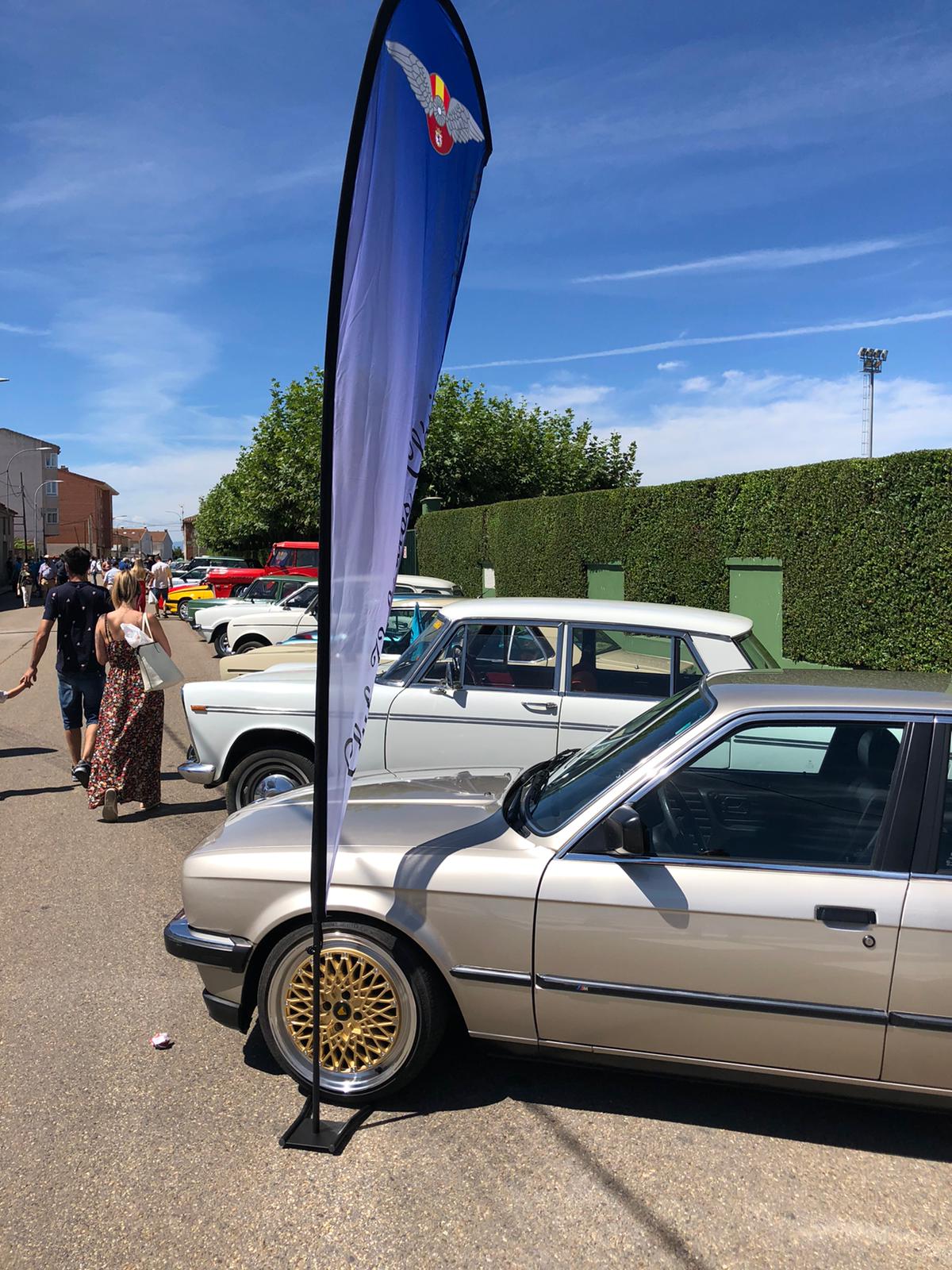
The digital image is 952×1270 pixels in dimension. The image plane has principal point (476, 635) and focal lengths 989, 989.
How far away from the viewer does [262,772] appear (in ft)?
21.0

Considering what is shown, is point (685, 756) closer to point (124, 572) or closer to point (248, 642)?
point (124, 572)

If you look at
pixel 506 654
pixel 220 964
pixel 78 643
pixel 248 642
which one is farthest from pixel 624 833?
pixel 248 642

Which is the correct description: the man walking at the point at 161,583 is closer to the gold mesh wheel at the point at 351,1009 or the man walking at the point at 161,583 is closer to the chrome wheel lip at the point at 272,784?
the chrome wheel lip at the point at 272,784

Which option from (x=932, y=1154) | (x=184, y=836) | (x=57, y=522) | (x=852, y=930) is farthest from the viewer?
(x=57, y=522)

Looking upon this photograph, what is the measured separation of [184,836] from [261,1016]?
3.46 meters

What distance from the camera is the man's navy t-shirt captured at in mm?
7895

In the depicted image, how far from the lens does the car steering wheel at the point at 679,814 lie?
10.5 feet

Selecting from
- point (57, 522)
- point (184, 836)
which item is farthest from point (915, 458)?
point (57, 522)

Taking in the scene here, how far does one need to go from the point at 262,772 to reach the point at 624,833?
151 inches

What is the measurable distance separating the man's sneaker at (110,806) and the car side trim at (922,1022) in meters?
5.56

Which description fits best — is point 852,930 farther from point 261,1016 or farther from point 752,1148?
point 261,1016

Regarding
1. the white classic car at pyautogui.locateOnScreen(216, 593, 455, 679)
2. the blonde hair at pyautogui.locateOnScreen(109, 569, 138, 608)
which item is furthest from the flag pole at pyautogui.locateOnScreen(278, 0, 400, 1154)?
the white classic car at pyautogui.locateOnScreen(216, 593, 455, 679)

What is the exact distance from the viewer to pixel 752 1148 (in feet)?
10.2

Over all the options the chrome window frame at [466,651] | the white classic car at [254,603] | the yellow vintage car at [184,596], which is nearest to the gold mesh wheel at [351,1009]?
the chrome window frame at [466,651]
